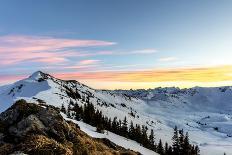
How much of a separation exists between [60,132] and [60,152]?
992cm

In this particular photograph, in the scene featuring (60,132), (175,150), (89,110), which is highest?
(60,132)

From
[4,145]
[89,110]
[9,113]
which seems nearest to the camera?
[4,145]

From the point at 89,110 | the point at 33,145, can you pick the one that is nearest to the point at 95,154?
the point at 33,145

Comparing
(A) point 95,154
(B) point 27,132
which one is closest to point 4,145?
(B) point 27,132

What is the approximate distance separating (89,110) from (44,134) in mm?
118003

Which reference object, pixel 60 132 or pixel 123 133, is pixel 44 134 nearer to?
pixel 60 132

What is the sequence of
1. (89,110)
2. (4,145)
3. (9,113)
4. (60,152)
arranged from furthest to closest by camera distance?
(89,110) < (9,113) < (4,145) < (60,152)

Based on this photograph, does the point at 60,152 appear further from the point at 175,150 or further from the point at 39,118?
the point at 175,150

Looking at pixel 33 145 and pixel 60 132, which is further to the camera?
pixel 60 132

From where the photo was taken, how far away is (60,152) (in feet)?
97.8

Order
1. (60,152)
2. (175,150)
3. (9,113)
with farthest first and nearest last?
(175,150) < (9,113) < (60,152)

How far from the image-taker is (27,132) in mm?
36750

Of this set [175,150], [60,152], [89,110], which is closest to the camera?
[60,152]

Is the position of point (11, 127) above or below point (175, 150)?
above
